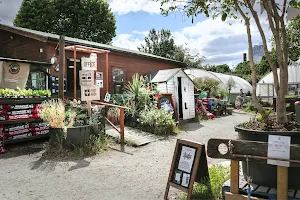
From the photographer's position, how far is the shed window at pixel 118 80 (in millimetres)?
12795

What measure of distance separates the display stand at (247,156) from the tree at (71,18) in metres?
25.8

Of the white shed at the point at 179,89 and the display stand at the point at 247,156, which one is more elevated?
the white shed at the point at 179,89

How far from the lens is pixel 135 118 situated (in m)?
9.16

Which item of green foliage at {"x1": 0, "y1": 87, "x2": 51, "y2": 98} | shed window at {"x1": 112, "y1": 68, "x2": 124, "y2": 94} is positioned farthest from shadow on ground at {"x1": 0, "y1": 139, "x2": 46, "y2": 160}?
shed window at {"x1": 112, "y1": 68, "x2": 124, "y2": 94}

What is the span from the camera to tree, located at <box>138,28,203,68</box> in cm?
3253

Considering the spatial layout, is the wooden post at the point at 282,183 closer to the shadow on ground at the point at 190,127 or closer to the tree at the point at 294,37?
the shadow on ground at the point at 190,127

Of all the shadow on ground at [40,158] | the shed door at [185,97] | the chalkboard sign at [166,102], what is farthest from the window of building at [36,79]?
the shed door at [185,97]

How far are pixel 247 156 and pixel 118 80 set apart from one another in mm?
10863

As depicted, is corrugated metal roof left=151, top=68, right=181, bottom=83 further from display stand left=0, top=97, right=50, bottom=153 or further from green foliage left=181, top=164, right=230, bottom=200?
green foliage left=181, top=164, right=230, bottom=200

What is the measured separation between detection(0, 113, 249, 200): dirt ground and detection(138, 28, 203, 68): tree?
26.8m

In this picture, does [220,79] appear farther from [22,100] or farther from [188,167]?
[188,167]

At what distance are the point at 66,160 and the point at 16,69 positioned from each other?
4765 mm

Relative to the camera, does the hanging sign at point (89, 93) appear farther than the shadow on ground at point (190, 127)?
No

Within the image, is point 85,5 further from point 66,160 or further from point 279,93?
point 279,93
